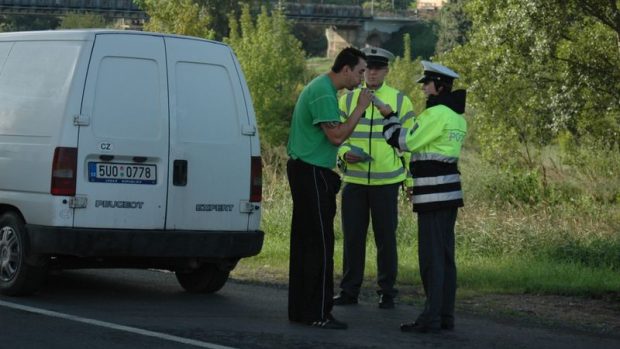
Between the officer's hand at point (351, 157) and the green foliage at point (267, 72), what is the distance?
59.4 m

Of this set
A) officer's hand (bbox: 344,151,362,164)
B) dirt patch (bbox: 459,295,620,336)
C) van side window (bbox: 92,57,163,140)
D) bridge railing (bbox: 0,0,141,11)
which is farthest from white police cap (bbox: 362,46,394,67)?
bridge railing (bbox: 0,0,141,11)

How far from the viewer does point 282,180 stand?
2053 centimetres

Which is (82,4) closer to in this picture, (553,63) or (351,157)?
(553,63)

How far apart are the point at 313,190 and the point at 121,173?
5.28 feet

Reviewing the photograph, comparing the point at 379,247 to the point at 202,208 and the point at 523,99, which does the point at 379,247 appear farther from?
the point at 523,99

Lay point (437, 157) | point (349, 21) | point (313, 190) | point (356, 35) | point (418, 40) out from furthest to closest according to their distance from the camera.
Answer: point (356, 35), point (349, 21), point (418, 40), point (313, 190), point (437, 157)

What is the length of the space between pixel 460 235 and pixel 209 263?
5148 mm

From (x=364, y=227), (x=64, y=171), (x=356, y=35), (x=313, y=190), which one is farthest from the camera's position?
(x=356, y=35)

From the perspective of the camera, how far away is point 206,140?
10578 millimetres

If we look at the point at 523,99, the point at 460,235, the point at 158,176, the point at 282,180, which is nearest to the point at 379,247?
the point at 158,176

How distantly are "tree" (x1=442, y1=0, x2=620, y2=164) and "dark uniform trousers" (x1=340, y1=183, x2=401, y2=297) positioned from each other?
20.2 metres

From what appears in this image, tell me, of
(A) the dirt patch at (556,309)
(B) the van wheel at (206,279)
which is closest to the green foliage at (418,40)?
(A) the dirt patch at (556,309)

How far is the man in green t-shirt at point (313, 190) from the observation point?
374 inches

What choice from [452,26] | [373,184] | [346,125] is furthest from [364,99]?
[452,26]
